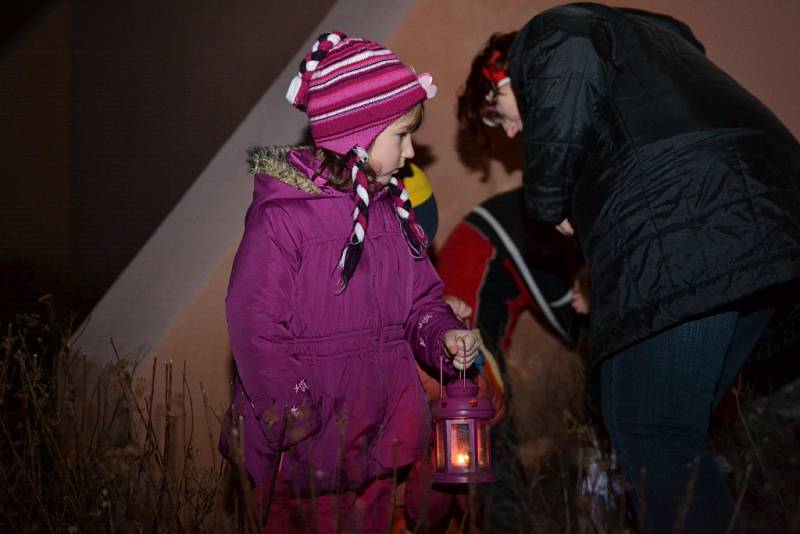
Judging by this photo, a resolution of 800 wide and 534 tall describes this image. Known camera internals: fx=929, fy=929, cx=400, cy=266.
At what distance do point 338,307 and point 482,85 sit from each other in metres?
1.30

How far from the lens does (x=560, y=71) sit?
2.32 metres

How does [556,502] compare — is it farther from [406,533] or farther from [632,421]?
[632,421]

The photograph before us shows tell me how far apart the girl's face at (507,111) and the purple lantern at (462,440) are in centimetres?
132

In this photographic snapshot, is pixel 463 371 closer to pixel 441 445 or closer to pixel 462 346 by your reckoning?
pixel 462 346

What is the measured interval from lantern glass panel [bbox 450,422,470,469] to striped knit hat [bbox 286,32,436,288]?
0.49m

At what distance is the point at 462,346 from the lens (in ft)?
7.57

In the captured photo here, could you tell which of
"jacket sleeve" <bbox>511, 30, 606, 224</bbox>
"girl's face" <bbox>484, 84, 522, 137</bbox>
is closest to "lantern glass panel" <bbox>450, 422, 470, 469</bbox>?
"jacket sleeve" <bbox>511, 30, 606, 224</bbox>

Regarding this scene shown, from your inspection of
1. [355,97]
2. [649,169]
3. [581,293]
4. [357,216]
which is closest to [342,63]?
[355,97]

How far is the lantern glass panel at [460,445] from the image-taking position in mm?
2273

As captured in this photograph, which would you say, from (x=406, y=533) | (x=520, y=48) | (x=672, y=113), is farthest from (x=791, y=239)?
(x=406, y=533)

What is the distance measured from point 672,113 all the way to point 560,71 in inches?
11.7

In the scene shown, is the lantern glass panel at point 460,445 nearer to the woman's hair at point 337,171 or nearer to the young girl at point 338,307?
the young girl at point 338,307

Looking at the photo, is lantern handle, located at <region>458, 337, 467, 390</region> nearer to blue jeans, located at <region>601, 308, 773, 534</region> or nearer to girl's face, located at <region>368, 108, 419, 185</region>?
blue jeans, located at <region>601, 308, 773, 534</region>

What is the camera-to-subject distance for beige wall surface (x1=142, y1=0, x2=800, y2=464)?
12.7ft
